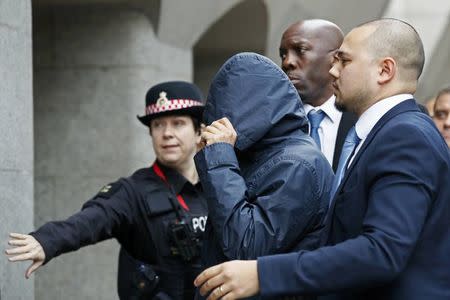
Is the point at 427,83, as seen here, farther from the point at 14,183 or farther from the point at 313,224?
the point at 313,224

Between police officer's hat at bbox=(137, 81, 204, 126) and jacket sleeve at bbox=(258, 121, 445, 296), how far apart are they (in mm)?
2461

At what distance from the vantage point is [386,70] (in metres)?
2.88

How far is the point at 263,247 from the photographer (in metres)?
2.95

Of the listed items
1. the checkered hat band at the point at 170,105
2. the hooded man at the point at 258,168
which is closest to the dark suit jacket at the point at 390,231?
the hooded man at the point at 258,168

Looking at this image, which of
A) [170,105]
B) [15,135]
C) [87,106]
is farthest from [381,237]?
[87,106]

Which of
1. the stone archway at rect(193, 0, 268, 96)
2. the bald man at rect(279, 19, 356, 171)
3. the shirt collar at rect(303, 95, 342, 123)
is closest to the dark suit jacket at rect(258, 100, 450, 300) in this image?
the bald man at rect(279, 19, 356, 171)

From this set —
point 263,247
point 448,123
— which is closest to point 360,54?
point 263,247

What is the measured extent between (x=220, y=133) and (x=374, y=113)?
0.50m

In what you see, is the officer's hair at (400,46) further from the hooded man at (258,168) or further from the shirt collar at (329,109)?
the shirt collar at (329,109)

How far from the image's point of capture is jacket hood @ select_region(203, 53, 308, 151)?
3143 mm

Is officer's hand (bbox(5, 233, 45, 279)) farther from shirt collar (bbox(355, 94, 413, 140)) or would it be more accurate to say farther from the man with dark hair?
the man with dark hair

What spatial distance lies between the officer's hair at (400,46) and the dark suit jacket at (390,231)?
158 millimetres

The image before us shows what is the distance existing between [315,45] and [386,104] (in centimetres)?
186

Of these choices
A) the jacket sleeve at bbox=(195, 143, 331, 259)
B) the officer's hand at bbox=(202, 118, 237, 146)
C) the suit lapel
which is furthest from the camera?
the officer's hand at bbox=(202, 118, 237, 146)
